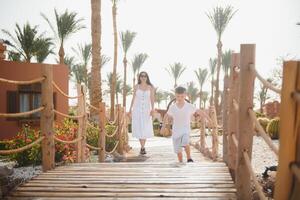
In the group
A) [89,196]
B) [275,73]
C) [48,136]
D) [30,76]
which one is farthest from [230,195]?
[275,73]

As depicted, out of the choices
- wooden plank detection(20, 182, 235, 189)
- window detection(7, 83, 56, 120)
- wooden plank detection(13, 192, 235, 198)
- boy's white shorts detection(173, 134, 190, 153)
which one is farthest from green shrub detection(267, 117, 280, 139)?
wooden plank detection(13, 192, 235, 198)

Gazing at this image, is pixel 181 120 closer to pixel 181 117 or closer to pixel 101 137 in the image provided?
pixel 181 117

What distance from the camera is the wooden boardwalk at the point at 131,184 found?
3.29 m

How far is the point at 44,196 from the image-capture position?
10.9 feet

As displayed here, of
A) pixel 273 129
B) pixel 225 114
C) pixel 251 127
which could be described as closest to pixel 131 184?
pixel 251 127

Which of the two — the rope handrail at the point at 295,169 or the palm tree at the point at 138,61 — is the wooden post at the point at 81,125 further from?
the palm tree at the point at 138,61

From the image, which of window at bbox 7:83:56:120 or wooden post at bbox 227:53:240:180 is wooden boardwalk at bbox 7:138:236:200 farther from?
window at bbox 7:83:56:120

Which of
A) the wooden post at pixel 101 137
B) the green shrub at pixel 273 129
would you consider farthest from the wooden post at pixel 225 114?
the green shrub at pixel 273 129

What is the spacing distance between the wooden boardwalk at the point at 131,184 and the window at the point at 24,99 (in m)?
11.0

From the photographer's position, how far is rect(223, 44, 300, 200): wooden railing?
183cm

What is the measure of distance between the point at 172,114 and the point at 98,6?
25.3ft

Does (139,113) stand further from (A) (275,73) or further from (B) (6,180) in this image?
(A) (275,73)

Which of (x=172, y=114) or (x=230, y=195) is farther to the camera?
(x=172, y=114)

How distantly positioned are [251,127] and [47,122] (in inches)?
103
